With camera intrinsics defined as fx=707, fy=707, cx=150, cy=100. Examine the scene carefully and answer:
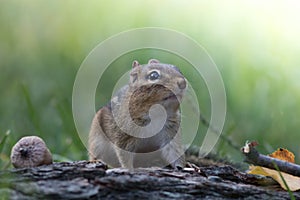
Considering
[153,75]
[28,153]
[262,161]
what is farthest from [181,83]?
[28,153]

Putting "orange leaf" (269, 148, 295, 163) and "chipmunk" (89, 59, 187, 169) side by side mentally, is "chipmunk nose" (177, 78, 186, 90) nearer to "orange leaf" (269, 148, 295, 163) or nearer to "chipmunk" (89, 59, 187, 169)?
"chipmunk" (89, 59, 187, 169)

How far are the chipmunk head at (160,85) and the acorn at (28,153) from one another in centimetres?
60

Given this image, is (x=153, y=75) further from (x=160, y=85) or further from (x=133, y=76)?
(x=133, y=76)

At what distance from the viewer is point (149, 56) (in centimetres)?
637

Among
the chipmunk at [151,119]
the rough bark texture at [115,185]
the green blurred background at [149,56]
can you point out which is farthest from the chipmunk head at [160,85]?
the green blurred background at [149,56]

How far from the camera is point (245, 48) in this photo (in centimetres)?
660

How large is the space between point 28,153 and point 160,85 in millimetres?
679

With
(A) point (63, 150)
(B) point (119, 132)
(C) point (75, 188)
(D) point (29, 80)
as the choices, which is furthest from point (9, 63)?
(C) point (75, 188)

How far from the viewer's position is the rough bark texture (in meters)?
2.45

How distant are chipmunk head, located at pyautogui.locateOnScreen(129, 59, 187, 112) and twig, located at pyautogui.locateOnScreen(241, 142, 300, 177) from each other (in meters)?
0.47

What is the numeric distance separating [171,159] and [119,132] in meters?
0.31

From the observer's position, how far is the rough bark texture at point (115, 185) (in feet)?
8.04

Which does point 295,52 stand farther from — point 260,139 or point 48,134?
point 48,134

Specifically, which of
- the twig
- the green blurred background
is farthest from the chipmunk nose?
the green blurred background
